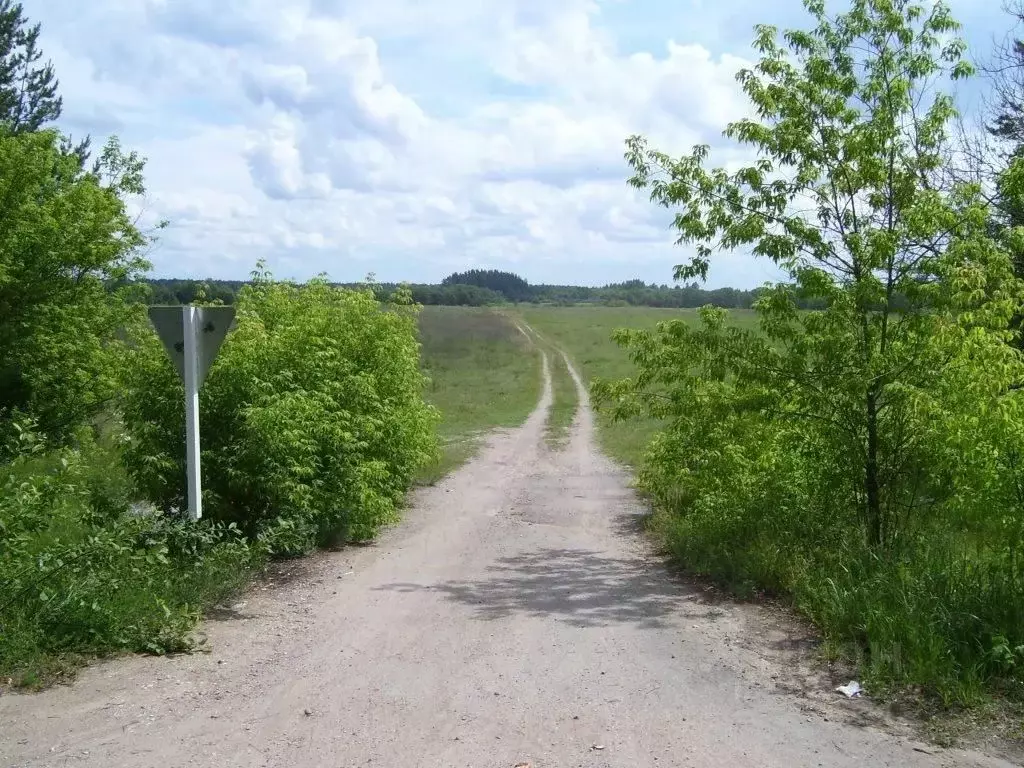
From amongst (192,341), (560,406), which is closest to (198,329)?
(192,341)

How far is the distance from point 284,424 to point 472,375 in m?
44.8

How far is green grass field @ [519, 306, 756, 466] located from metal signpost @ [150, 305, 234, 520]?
488cm

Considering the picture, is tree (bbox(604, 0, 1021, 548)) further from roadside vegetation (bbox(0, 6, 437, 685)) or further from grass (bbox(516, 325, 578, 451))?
grass (bbox(516, 325, 578, 451))

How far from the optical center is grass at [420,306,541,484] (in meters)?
26.4

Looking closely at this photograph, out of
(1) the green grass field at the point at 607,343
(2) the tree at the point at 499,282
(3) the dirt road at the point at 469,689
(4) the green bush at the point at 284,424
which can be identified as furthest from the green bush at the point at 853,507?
(2) the tree at the point at 499,282

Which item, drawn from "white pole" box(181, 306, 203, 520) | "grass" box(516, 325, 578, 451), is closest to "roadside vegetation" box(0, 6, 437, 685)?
"white pole" box(181, 306, 203, 520)

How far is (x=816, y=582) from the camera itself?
7.88 meters

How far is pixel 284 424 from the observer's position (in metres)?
9.42

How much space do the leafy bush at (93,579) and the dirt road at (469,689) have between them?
1.02ft

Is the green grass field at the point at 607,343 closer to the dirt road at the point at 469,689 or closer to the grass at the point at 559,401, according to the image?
the grass at the point at 559,401

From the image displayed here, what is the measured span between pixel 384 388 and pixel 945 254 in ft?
23.4

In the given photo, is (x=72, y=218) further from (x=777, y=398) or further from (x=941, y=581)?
(x=941, y=581)

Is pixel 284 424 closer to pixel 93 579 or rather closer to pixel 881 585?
pixel 93 579

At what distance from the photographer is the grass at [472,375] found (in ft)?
86.5
